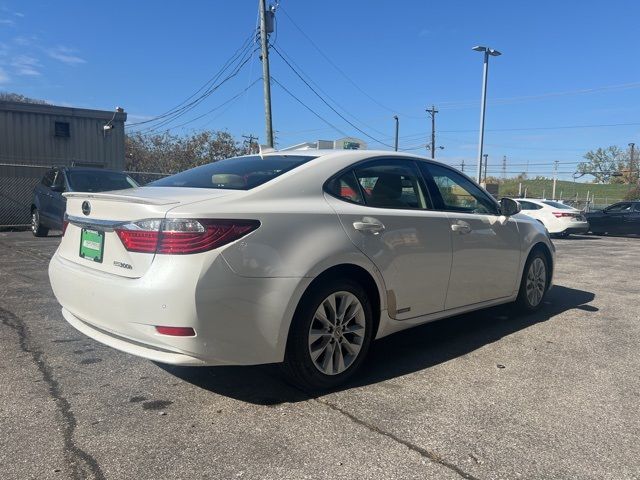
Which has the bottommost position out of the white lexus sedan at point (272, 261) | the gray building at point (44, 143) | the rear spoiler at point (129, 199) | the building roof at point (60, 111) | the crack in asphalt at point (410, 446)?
the crack in asphalt at point (410, 446)

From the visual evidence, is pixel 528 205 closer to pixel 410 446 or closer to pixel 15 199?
pixel 15 199

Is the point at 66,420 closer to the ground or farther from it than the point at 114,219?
closer to the ground

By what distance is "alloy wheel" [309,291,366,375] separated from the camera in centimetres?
334

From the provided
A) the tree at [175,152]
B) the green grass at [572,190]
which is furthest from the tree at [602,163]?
the tree at [175,152]

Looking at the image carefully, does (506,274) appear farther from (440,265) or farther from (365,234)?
(365,234)

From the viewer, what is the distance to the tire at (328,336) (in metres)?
3.23

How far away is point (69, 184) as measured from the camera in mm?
10391

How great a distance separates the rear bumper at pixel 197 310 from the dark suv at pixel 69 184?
7.50m

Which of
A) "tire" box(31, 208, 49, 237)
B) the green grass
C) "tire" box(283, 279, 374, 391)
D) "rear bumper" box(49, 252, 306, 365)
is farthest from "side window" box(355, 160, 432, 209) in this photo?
the green grass

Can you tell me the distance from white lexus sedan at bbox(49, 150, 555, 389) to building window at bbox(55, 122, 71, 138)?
15843 mm

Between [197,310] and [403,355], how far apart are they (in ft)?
6.51

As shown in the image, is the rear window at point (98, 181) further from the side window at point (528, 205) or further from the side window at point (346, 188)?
the side window at point (528, 205)

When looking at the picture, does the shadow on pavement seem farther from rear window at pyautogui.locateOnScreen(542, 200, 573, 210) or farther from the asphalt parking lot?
rear window at pyautogui.locateOnScreen(542, 200, 573, 210)

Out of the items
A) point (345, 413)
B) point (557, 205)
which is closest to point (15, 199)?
point (345, 413)
